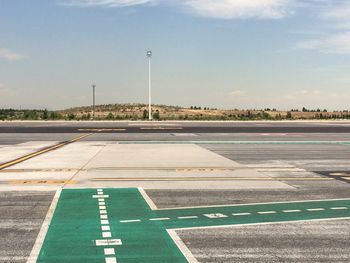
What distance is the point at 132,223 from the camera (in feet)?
31.1

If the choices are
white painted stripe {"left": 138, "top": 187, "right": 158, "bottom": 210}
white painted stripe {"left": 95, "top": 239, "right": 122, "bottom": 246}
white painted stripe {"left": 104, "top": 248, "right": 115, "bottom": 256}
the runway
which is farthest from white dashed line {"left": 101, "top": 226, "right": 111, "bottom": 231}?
white painted stripe {"left": 138, "top": 187, "right": 158, "bottom": 210}

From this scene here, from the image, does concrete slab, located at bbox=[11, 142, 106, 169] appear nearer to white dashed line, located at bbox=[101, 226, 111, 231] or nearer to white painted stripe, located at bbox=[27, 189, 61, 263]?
white painted stripe, located at bbox=[27, 189, 61, 263]

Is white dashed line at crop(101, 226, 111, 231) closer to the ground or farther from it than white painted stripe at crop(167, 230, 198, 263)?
farther from it

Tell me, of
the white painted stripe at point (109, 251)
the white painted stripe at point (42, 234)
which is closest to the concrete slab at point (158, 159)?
the white painted stripe at point (42, 234)

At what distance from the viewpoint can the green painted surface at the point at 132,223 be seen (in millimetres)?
7441

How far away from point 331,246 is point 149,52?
250 feet

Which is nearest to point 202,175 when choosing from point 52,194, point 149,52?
point 52,194

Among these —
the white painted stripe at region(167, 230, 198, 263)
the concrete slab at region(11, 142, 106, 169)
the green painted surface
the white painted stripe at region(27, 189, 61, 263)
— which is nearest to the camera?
the white painted stripe at region(167, 230, 198, 263)

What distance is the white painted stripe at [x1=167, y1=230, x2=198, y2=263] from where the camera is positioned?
7.16 meters

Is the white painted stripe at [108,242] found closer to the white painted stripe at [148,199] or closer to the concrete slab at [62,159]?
the white painted stripe at [148,199]

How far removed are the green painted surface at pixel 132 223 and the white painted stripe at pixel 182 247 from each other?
84 mm

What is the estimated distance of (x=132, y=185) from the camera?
566 inches

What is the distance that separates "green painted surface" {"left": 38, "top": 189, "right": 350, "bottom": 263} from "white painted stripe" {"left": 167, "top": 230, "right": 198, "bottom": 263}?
3.3 inches

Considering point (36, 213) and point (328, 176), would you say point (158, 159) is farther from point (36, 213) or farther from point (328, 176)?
point (36, 213)
